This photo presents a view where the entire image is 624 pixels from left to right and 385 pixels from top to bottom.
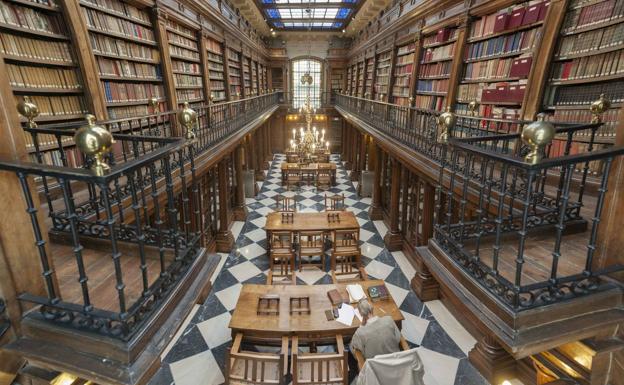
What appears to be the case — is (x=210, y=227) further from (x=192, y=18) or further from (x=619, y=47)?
(x=619, y=47)

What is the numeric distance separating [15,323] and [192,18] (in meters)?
5.50

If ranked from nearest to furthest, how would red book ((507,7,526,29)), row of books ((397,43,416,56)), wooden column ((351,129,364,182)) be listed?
red book ((507,7,526,29)) < row of books ((397,43,416,56)) < wooden column ((351,129,364,182))

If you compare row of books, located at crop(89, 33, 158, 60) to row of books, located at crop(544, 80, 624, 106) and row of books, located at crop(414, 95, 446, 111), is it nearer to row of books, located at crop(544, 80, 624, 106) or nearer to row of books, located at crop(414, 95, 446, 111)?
row of books, located at crop(414, 95, 446, 111)

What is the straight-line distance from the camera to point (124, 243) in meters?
2.05

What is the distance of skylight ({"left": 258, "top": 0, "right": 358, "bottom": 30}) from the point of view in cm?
880

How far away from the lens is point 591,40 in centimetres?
287

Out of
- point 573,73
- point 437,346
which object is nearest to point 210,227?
point 437,346

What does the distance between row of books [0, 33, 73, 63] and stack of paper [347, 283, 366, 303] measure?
12.4 feet

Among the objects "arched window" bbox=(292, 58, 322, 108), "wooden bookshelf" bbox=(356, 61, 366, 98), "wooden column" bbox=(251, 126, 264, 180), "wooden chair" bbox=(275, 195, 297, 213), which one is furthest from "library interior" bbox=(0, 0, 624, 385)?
"arched window" bbox=(292, 58, 322, 108)

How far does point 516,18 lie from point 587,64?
41.8 inches

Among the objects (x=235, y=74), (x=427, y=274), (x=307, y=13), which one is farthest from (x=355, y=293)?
(x=307, y=13)

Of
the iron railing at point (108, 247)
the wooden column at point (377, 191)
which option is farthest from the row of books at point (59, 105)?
the wooden column at point (377, 191)

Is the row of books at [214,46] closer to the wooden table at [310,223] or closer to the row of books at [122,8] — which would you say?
the row of books at [122,8]

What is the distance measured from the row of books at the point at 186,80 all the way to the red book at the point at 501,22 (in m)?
4.54
